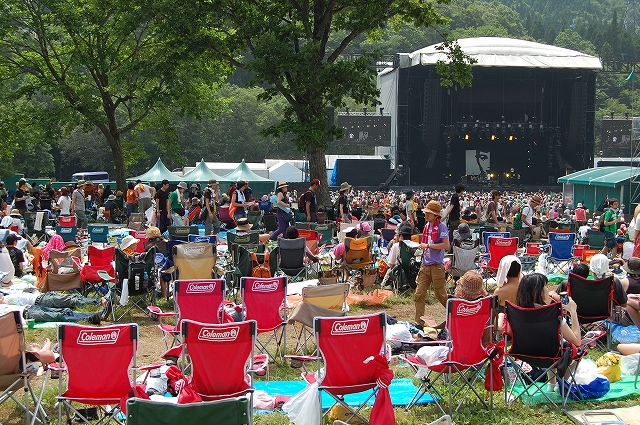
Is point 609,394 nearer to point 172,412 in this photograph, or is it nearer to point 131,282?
point 172,412

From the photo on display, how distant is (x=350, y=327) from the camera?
4.81 m

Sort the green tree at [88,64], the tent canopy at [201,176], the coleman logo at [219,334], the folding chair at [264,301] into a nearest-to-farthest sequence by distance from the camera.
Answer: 1. the coleman logo at [219,334]
2. the folding chair at [264,301]
3. the green tree at [88,64]
4. the tent canopy at [201,176]

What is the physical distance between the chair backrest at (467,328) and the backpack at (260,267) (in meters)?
4.39

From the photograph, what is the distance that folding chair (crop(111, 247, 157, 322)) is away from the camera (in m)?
8.41

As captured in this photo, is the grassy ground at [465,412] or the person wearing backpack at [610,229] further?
the person wearing backpack at [610,229]

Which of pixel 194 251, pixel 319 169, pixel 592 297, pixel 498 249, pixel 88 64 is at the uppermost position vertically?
pixel 88 64

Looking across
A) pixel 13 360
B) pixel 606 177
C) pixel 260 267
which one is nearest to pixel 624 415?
pixel 13 360

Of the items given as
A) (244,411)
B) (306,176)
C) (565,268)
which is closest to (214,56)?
(565,268)

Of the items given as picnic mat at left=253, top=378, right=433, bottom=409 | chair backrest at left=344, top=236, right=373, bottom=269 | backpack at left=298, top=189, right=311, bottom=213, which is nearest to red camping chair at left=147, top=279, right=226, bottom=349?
picnic mat at left=253, top=378, right=433, bottom=409

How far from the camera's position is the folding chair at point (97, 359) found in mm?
4582

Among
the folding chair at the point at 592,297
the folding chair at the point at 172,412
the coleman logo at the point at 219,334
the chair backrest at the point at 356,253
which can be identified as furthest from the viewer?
the chair backrest at the point at 356,253

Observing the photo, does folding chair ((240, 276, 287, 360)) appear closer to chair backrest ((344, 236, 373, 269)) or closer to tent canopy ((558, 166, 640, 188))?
chair backrest ((344, 236, 373, 269))

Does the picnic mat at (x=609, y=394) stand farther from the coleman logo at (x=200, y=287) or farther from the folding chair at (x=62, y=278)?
the folding chair at (x=62, y=278)

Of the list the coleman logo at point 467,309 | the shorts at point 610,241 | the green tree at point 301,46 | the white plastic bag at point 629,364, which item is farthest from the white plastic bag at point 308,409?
the green tree at point 301,46
